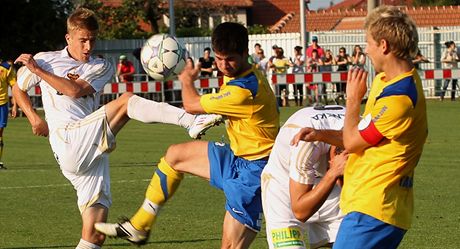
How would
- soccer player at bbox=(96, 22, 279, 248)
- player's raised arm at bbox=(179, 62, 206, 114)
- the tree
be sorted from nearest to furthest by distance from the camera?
soccer player at bbox=(96, 22, 279, 248) → player's raised arm at bbox=(179, 62, 206, 114) → the tree

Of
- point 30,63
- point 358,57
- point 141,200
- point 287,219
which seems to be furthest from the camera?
point 358,57

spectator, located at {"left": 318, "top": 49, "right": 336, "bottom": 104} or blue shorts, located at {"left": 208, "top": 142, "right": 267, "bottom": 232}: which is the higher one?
blue shorts, located at {"left": 208, "top": 142, "right": 267, "bottom": 232}

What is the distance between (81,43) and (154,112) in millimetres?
1284

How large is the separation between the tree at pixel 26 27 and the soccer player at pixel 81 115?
31161mm

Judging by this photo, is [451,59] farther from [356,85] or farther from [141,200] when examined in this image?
[356,85]

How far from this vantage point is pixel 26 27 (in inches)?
1604

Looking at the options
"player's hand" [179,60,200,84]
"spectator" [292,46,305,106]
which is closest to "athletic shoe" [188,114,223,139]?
"player's hand" [179,60,200,84]

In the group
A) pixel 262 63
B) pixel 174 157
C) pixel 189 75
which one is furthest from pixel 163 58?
pixel 262 63

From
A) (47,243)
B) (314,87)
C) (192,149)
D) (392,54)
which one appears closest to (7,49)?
(314,87)

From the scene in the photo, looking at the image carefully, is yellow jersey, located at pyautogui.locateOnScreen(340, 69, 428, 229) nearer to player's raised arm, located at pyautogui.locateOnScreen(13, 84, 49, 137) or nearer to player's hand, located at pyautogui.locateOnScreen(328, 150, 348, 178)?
player's hand, located at pyautogui.locateOnScreen(328, 150, 348, 178)

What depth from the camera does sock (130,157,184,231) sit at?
8.24 m

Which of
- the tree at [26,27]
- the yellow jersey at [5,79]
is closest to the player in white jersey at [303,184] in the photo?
the yellow jersey at [5,79]

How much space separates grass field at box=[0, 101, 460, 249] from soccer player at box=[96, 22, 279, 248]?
248 centimetres

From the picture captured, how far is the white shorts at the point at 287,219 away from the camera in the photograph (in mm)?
7090
